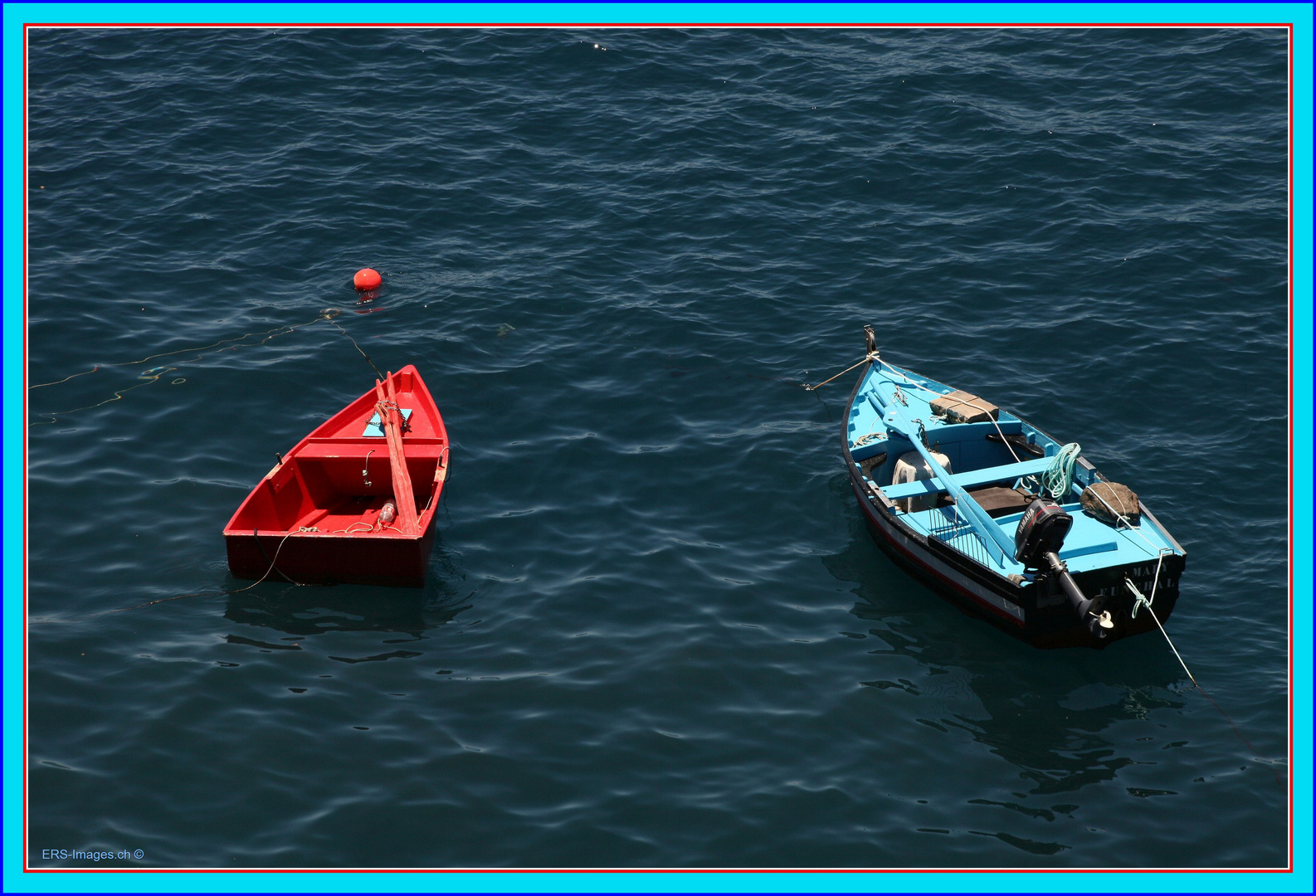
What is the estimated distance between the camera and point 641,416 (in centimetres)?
2191

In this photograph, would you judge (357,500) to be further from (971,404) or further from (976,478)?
(971,404)

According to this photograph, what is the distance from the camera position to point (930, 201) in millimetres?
29297

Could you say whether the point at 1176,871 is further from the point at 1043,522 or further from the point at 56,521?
the point at 56,521

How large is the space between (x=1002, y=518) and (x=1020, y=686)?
291 centimetres

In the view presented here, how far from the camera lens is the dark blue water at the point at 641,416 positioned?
45.8ft

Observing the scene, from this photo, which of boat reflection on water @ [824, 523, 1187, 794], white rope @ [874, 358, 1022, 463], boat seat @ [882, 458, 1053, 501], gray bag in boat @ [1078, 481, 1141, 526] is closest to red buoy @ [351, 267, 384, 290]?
white rope @ [874, 358, 1022, 463]

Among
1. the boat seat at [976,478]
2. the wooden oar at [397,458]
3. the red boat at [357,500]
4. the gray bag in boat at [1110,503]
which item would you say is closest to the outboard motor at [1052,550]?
the gray bag in boat at [1110,503]

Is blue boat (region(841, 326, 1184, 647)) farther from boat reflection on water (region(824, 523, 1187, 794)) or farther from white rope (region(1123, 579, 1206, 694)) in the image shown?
boat reflection on water (region(824, 523, 1187, 794))

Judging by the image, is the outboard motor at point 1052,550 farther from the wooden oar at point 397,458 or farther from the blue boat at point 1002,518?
the wooden oar at point 397,458

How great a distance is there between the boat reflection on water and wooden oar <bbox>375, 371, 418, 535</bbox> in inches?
291

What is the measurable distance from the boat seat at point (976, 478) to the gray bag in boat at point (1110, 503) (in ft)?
3.04

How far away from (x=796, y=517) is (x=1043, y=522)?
5.08 metres

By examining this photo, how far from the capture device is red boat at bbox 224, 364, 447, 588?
55.1 ft

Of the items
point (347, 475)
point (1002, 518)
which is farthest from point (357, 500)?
point (1002, 518)
